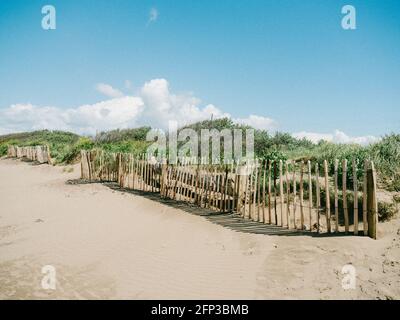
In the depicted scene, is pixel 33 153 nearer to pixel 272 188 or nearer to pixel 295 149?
pixel 295 149

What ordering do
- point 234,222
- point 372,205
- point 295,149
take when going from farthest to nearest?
point 295,149
point 234,222
point 372,205

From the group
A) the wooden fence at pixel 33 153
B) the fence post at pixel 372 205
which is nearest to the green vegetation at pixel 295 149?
the wooden fence at pixel 33 153

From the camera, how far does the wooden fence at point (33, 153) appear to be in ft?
79.3

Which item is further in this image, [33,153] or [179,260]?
[33,153]

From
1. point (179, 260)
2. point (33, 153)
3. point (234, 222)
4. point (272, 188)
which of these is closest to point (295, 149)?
point (272, 188)

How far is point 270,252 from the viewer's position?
596cm

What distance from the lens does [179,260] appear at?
5.96 meters

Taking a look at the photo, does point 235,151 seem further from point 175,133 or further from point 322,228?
point 322,228

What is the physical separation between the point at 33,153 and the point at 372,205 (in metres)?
26.3

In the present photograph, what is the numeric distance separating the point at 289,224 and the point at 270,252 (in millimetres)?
1417

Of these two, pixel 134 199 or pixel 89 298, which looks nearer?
pixel 89 298

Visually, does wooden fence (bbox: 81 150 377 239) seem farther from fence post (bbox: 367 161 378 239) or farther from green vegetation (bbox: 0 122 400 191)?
green vegetation (bbox: 0 122 400 191)

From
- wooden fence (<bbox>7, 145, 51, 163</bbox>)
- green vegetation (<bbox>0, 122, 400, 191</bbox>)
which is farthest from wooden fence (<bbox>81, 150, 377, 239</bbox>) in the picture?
wooden fence (<bbox>7, 145, 51, 163</bbox>)
